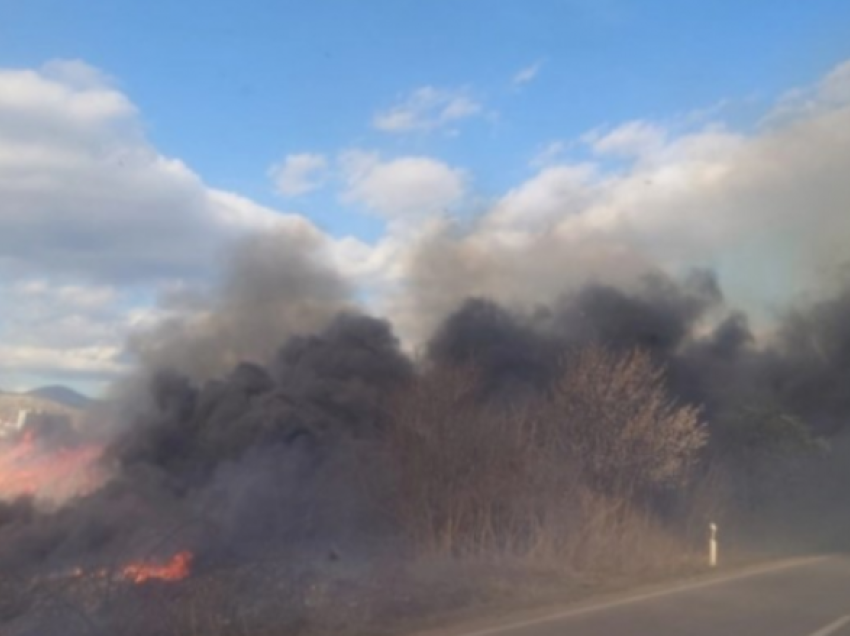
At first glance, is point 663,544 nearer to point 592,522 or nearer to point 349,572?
point 592,522

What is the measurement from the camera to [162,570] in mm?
19219

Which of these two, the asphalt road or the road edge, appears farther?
the road edge

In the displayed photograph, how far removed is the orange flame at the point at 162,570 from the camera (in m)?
14.1

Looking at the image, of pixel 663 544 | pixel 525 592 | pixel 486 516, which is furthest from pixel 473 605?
pixel 663 544

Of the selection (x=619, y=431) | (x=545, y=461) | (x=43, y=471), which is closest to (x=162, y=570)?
(x=545, y=461)

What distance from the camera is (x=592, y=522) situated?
23656 millimetres

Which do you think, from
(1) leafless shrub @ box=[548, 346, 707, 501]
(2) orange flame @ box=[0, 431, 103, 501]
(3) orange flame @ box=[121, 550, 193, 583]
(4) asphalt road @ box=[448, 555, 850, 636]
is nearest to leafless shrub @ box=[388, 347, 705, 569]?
(1) leafless shrub @ box=[548, 346, 707, 501]

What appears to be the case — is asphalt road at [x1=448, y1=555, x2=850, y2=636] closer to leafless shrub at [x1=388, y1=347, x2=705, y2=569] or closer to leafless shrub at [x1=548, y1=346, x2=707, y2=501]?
leafless shrub at [x1=388, y1=347, x2=705, y2=569]

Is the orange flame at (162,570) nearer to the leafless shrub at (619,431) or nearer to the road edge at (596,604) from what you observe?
the road edge at (596,604)

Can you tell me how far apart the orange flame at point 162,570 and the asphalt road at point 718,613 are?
4436 mm

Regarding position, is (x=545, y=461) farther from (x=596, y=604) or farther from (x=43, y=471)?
(x=43, y=471)

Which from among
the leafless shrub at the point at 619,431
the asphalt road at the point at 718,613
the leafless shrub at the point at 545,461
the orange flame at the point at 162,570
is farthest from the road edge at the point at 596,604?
the orange flame at the point at 162,570

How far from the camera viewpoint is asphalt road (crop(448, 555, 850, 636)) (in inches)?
510

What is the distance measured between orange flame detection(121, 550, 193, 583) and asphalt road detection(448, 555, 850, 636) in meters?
4.44
